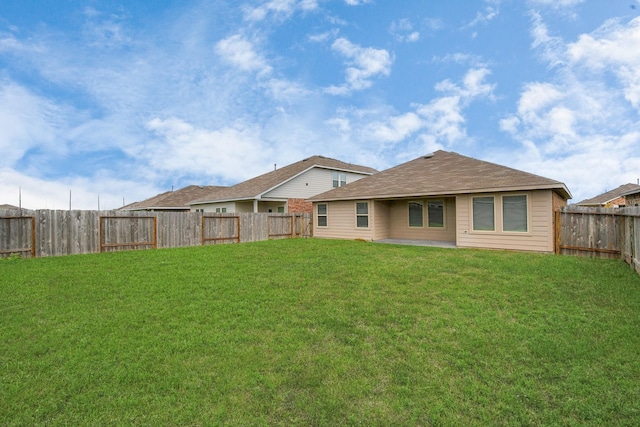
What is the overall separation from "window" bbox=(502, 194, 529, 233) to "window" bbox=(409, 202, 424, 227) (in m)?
4.33

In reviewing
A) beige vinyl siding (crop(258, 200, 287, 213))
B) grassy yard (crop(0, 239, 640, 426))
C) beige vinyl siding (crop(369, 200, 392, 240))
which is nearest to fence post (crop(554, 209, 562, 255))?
grassy yard (crop(0, 239, 640, 426))

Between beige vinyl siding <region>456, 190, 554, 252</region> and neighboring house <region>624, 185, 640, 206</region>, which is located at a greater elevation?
neighboring house <region>624, 185, 640, 206</region>

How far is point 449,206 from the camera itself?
581 inches

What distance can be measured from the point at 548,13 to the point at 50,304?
17.0 m

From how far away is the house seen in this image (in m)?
11.1

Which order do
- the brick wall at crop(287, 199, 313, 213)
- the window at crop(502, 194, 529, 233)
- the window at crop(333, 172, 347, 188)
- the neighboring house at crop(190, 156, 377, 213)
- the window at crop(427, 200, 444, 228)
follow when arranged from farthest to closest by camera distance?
1. the window at crop(333, 172, 347, 188)
2. the brick wall at crop(287, 199, 313, 213)
3. the neighboring house at crop(190, 156, 377, 213)
4. the window at crop(427, 200, 444, 228)
5. the window at crop(502, 194, 529, 233)

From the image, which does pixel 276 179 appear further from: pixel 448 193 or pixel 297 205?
pixel 448 193

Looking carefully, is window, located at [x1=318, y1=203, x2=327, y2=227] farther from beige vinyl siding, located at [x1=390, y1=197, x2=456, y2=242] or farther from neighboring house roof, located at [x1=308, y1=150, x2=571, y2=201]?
beige vinyl siding, located at [x1=390, y1=197, x2=456, y2=242]

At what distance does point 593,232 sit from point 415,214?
6.98 m

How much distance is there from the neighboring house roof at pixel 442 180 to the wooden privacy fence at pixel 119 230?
4.43 meters

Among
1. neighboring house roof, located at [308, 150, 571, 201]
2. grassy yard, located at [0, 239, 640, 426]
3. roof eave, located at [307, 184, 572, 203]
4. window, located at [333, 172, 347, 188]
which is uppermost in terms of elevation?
window, located at [333, 172, 347, 188]

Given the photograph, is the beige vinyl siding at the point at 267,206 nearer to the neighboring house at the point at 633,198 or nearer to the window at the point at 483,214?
the window at the point at 483,214

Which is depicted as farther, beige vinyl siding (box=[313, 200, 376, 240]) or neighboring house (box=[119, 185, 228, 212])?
neighboring house (box=[119, 185, 228, 212])

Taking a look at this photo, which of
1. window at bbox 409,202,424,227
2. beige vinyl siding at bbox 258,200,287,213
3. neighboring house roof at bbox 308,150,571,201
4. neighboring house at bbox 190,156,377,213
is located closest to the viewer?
neighboring house roof at bbox 308,150,571,201
